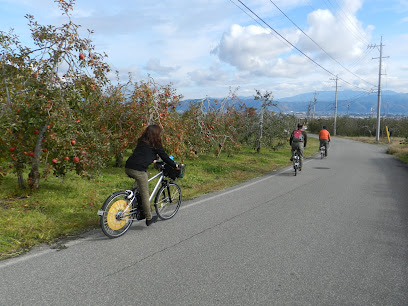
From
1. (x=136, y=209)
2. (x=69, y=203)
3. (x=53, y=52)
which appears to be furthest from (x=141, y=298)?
(x=53, y=52)

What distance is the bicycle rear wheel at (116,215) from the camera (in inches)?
190

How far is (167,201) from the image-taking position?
6.17 m

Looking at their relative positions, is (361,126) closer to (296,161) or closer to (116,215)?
(296,161)

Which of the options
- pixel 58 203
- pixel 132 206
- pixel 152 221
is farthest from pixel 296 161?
pixel 58 203

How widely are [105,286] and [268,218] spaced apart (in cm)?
362

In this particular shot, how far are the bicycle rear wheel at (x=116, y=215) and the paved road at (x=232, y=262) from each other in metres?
0.18

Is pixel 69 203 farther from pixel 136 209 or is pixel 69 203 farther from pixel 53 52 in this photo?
pixel 53 52

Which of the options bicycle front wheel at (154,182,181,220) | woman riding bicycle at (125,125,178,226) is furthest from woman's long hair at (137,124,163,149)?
bicycle front wheel at (154,182,181,220)

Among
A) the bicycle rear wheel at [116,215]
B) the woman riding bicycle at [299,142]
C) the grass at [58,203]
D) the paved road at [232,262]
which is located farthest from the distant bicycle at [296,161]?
the bicycle rear wheel at [116,215]

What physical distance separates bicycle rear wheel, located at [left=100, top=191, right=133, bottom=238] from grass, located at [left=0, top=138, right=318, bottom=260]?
67cm

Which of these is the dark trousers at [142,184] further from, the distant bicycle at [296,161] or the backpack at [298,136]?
the backpack at [298,136]

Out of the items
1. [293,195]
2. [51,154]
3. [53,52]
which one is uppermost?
[53,52]

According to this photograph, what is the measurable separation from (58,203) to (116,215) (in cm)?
248

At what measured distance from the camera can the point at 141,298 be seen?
3.26 meters
